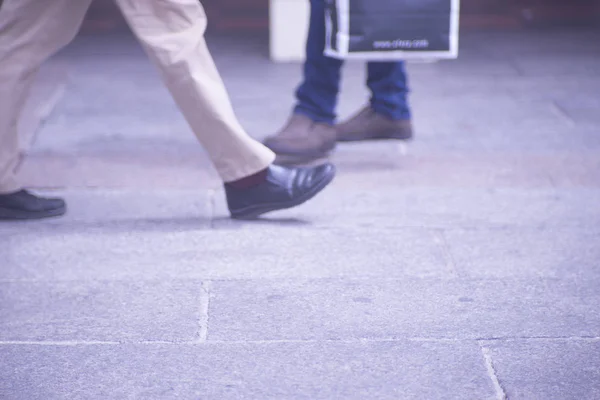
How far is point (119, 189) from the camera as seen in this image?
276cm

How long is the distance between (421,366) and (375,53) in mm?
1351

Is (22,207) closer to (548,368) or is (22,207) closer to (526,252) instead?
(526,252)

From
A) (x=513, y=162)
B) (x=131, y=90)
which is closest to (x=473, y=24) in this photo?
(x=131, y=90)

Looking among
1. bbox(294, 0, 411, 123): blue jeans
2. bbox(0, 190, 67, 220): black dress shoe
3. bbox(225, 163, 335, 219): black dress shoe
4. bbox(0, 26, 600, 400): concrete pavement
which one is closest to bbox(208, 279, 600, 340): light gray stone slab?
Answer: bbox(0, 26, 600, 400): concrete pavement

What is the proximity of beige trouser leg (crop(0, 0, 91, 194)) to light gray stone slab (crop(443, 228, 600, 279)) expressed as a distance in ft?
3.58

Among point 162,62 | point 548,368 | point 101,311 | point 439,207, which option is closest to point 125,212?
point 162,62

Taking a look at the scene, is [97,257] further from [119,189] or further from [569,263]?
[569,263]

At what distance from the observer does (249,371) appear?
1644 millimetres

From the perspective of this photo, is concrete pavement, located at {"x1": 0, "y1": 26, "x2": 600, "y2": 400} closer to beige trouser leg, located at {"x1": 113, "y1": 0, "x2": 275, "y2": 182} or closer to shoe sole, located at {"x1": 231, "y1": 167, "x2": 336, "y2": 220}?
shoe sole, located at {"x1": 231, "y1": 167, "x2": 336, "y2": 220}

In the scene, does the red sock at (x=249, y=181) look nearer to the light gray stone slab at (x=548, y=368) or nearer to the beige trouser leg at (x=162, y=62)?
the beige trouser leg at (x=162, y=62)

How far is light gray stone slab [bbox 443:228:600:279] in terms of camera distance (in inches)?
83.7

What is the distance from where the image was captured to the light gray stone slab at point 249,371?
157cm

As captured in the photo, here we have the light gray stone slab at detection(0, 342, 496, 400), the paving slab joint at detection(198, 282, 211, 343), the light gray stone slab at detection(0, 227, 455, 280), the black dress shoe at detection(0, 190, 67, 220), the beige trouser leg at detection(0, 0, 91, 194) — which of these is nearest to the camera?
the light gray stone slab at detection(0, 342, 496, 400)

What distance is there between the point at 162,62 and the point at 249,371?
893 mm
